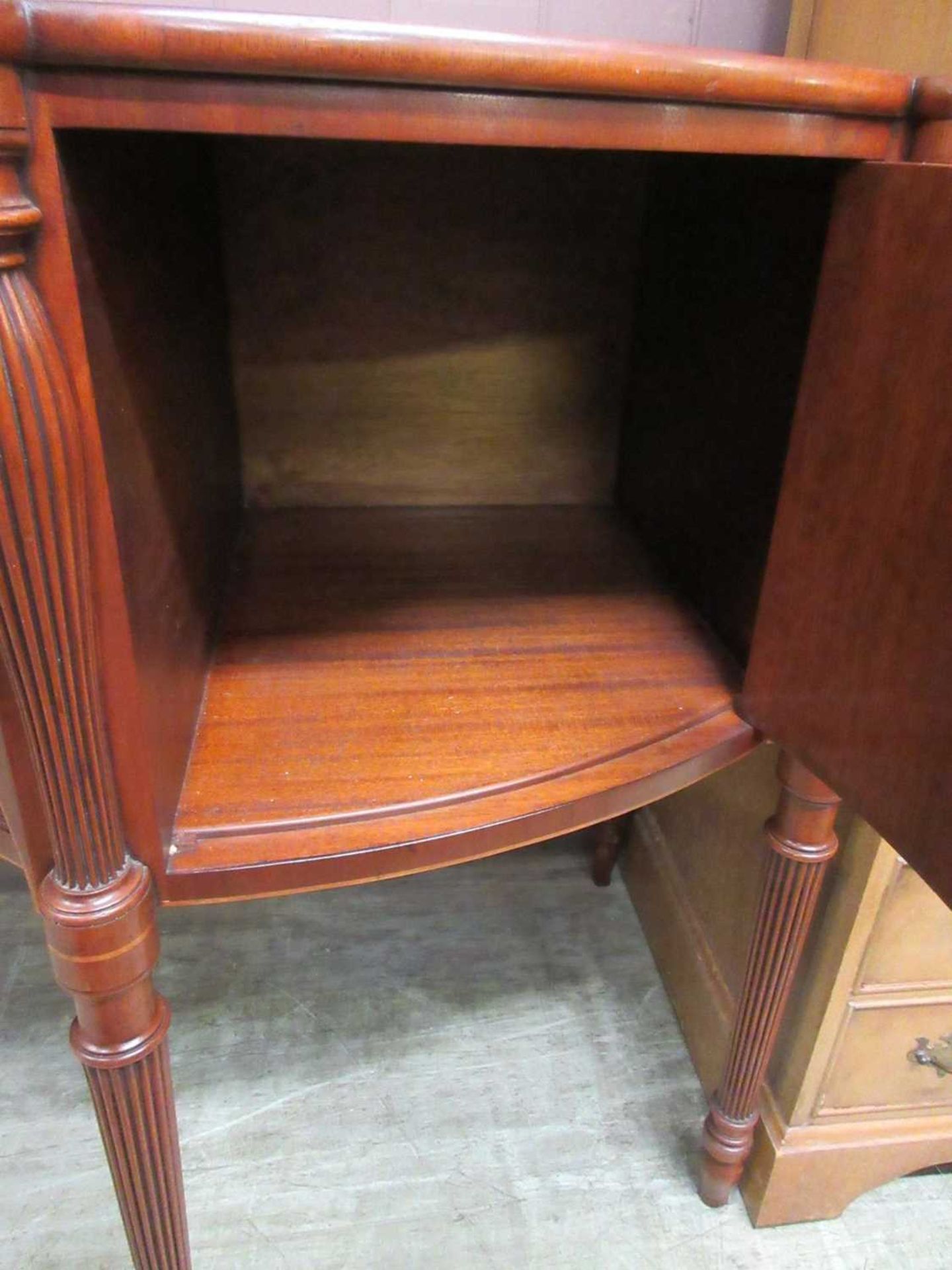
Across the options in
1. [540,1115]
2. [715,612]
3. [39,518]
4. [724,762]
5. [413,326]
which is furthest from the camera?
[540,1115]

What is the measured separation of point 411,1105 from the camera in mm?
940

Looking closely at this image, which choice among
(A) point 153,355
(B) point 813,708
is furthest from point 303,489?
(B) point 813,708

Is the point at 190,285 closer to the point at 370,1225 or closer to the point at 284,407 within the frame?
the point at 284,407

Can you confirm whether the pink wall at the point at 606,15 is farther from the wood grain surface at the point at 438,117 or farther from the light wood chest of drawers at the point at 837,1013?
the light wood chest of drawers at the point at 837,1013

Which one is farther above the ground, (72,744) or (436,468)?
(72,744)

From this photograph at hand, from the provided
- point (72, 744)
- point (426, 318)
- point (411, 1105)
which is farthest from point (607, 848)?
point (72, 744)

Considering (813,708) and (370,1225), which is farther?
(370,1225)

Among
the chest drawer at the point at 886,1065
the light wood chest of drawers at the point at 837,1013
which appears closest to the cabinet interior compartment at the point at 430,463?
the light wood chest of drawers at the point at 837,1013

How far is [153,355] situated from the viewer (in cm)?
49

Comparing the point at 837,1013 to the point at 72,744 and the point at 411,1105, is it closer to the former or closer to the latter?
the point at 411,1105

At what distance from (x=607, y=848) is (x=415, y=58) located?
99 centimetres

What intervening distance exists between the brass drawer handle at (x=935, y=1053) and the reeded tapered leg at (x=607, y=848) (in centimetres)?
44

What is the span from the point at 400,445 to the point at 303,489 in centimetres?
10

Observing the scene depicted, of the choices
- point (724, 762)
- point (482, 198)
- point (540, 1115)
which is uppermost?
point (482, 198)
